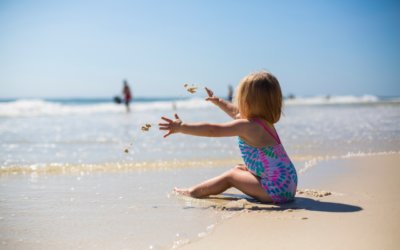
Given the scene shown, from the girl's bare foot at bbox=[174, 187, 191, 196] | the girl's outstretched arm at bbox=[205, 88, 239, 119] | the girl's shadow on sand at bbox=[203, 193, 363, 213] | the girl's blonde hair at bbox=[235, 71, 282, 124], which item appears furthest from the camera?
the girl's outstretched arm at bbox=[205, 88, 239, 119]

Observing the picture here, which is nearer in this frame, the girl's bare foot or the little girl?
the little girl

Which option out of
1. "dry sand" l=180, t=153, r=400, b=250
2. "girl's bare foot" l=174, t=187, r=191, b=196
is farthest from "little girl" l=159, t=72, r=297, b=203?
"girl's bare foot" l=174, t=187, r=191, b=196

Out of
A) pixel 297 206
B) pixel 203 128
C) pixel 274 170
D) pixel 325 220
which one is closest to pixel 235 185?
pixel 274 170

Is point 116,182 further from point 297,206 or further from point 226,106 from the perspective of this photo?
point 297,206

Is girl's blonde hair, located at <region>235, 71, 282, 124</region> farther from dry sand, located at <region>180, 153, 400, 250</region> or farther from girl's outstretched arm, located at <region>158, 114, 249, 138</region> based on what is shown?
dry sand, located at <region>180, 153, 400, 250</region>

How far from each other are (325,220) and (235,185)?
1.00 metres

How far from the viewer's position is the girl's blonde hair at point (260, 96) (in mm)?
3455

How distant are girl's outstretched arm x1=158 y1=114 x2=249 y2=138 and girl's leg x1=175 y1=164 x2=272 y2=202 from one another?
421 mm

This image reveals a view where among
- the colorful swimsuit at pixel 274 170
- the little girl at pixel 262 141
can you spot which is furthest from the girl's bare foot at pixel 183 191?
the colorful swimsuit at pixel 274 170

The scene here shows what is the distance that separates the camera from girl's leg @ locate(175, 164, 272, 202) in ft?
11.7

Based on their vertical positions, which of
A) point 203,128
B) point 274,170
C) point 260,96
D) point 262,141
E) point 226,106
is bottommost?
point 274,170

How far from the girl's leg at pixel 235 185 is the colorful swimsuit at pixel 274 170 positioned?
0.05 metres

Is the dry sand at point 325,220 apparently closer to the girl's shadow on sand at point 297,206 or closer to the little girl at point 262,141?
the girl's shadow on sand at point 297,206

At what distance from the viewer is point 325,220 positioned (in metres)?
2.85
